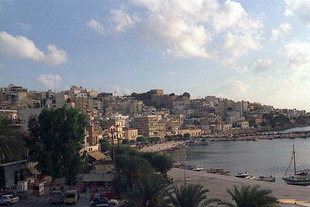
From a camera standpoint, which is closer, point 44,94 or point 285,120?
point 44,94

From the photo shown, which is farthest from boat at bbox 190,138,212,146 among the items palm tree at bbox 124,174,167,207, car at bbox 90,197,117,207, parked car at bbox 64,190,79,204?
palm tree at bbox 124,174,167,207

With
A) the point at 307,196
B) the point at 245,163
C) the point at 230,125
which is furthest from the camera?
the point at 230,125

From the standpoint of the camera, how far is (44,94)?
3770 inches

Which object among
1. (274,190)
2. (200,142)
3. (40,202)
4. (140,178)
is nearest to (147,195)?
(140,178)

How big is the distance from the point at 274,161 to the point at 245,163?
3.79 meters

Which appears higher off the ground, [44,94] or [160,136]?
A: [44,94]

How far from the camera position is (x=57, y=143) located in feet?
82.1

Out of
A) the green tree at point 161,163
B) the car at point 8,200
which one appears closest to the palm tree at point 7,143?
the car at point 8,200

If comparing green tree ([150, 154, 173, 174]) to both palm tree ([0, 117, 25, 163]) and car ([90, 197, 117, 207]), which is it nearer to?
palm tree ([0, 117, 25, 163])

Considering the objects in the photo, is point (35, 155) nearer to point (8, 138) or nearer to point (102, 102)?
point (8, 138)

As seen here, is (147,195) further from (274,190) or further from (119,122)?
(119,122)

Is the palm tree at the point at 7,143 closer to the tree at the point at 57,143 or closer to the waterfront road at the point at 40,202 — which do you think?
the waterfront road at the point at 40,202

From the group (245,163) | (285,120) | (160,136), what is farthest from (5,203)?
(285,120)

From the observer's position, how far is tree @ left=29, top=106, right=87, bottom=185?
80.9ft
